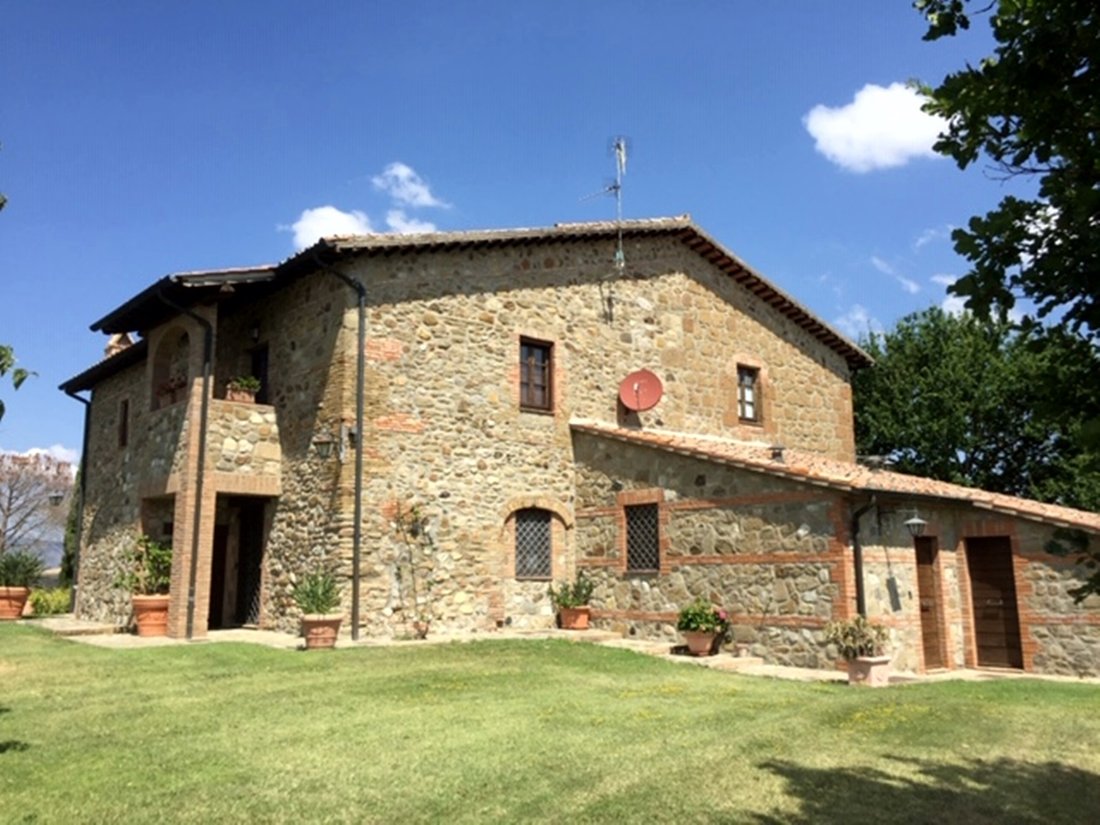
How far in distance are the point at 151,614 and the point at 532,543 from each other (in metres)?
6.55

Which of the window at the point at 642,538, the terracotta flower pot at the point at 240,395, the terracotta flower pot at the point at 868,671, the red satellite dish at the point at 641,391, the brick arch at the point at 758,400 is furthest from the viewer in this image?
the brick arch at the point at 758,400

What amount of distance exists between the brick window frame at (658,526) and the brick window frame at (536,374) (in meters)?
2.40

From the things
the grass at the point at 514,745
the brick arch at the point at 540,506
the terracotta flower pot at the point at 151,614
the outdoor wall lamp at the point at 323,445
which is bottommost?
the grass at the point at 514,745

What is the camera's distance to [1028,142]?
3584 mm

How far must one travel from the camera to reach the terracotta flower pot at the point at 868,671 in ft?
36.5

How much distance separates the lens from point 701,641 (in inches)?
514

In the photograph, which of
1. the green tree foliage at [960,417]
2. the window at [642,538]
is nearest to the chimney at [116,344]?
the window at [642,538]

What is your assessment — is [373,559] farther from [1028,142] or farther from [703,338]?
[1028,142]

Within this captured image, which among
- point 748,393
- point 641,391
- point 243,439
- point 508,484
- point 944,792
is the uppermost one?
point 748,393

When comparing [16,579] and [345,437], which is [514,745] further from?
[16,579]

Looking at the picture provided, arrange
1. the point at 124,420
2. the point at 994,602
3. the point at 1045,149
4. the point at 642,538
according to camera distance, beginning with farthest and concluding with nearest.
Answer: the point at 124,420 < the point at 642,538 < the point at 994,602 < the point at 1045,149

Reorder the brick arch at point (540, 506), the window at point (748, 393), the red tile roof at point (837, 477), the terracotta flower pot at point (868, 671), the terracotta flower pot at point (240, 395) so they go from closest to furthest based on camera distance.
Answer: the terracotta flower pot at point (868, 671)
the red tile roof at point (837, 477)
the terracotta flower pot at point (240, 395)
the brick arch at point (540, 506)
the window at point (748, 393)

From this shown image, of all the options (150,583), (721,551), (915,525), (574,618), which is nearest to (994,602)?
(915,525)

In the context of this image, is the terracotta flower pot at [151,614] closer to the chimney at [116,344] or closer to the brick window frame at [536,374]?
the brick window frame at [536,374]
